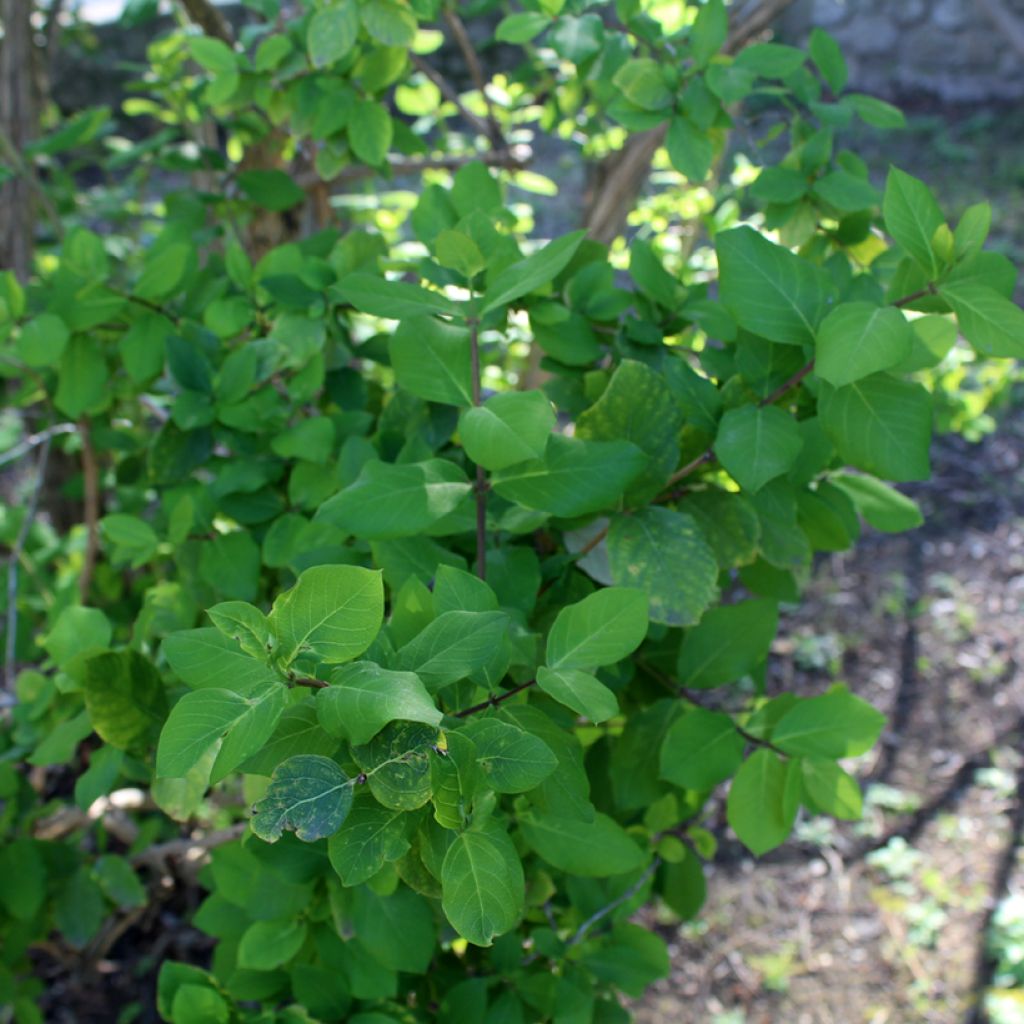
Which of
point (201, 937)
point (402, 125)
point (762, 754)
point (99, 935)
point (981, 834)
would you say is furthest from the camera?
point (981, 834)

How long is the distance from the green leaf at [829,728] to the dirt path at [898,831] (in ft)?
4.44

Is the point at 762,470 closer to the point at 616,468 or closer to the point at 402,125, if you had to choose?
the point at 616,468

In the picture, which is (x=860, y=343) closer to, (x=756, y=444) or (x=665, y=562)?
(x=756, y=444)

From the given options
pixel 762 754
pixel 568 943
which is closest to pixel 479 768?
pixel 762 754

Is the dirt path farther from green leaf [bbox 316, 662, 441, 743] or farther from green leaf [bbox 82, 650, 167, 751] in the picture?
green leaf [bbox 316, 662, 441, 743]

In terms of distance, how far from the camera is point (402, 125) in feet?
4.86

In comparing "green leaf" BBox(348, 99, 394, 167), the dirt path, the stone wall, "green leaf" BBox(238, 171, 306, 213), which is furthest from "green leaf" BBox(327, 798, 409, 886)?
the stone wall

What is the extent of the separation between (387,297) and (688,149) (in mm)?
521

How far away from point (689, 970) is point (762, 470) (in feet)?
5.40

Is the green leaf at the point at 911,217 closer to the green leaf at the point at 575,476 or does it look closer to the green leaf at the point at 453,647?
the green leaf at the point at 575,476

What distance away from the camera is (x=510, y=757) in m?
0.66

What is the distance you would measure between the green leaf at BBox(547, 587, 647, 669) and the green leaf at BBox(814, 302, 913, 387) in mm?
237

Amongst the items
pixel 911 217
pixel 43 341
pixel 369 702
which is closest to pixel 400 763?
pixel 369 702

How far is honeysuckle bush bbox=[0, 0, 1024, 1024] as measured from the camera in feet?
2.20
